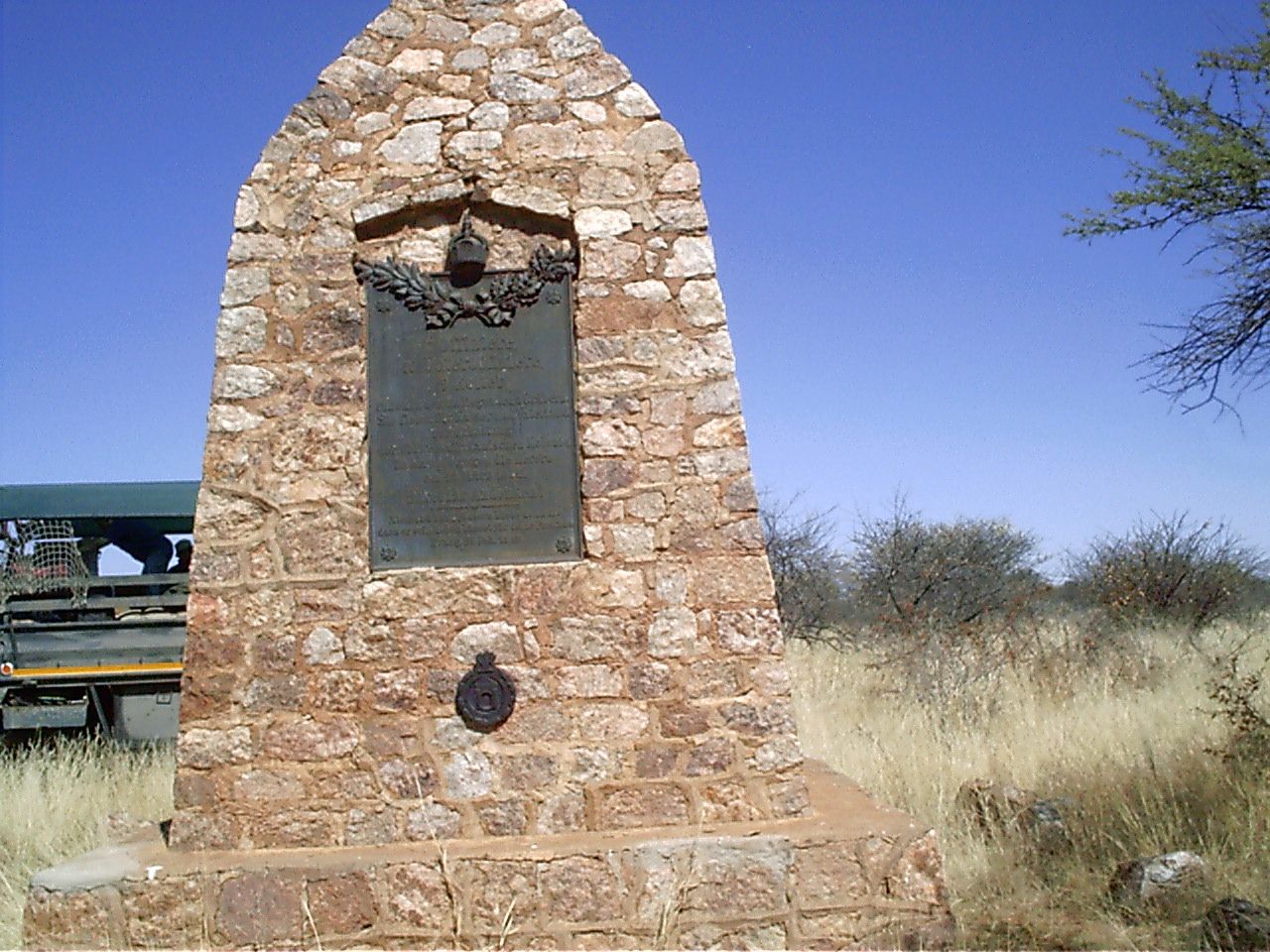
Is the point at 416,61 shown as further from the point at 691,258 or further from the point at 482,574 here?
the point at 482,574

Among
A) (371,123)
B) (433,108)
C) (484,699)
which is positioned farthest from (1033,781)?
(371,123)

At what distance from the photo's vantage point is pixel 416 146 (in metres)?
4.75

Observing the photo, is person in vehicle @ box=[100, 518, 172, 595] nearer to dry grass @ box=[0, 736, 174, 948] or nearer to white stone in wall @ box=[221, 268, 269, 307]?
dry grass @ box=[0, 736, 174, 948]

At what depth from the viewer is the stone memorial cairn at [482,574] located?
4059mm

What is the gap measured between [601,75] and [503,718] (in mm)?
2862

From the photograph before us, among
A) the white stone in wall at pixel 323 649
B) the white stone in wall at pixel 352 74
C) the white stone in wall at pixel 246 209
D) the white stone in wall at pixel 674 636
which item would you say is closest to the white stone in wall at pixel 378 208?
the white stone in wall at pixel 246 209

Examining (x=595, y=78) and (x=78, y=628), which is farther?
(x=78, y=628)

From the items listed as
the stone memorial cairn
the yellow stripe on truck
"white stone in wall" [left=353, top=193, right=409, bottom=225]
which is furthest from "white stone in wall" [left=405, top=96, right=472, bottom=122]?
the yellow stripe on truck

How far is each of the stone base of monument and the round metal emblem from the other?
1.64 ft

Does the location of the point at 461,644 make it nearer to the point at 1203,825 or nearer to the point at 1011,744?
the point at 1203,825

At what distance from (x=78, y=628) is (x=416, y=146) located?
20.3 feet

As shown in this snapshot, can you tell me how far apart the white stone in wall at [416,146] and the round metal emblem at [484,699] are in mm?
2244

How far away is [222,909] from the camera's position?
4023mm

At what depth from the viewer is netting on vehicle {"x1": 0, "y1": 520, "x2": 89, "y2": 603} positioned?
8.84m
